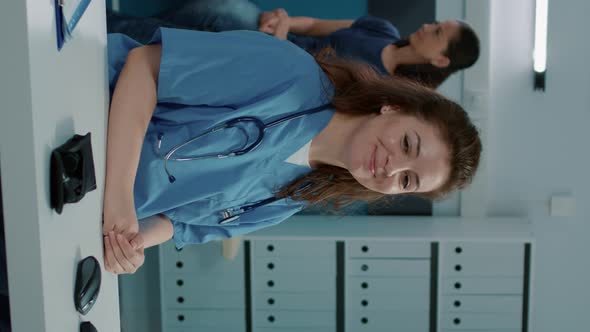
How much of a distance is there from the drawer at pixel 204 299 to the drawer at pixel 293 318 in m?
0.11

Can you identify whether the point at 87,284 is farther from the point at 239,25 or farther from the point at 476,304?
the point at 476,304

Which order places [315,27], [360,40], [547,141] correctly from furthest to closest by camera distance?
[547,141]
[315,27]
[360,40]

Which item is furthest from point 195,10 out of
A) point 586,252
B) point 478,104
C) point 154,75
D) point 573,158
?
point 586,252

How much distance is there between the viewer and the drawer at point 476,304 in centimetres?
316

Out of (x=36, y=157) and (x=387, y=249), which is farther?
(x=387, y=249)

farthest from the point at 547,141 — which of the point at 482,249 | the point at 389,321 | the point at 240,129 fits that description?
the point at 240,129

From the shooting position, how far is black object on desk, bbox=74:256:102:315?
80 centimetres

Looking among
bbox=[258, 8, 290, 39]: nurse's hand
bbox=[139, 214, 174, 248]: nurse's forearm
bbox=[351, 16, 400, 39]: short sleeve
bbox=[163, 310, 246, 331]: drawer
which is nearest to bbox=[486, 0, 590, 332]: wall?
bbox=[351, 16, 400, 39]: short sleeve

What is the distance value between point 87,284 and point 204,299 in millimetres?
2494

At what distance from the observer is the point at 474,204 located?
11.3 ft

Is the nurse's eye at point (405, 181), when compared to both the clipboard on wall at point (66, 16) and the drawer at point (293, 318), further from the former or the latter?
the drawer at point (293, 318)

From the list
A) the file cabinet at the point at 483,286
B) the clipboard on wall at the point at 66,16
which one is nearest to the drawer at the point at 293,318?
the file cabinet at the point at 483,286

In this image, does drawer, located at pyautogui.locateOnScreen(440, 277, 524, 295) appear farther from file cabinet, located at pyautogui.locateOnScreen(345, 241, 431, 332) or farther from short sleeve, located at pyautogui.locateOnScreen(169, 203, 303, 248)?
short sleeve, located at pyautogui.locateOnScreen(169, 203, 303, 248)

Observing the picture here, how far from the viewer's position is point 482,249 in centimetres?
313
